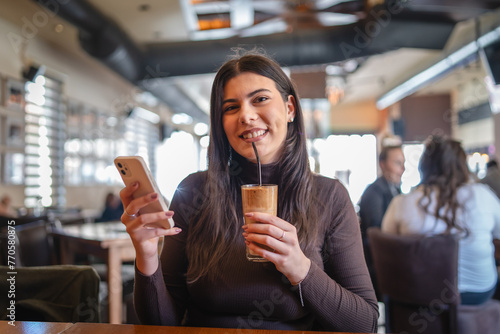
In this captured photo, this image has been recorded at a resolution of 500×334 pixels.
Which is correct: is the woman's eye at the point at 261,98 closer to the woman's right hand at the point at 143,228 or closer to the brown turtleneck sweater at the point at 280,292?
the brown turtleneck sweater at the point at 280,292

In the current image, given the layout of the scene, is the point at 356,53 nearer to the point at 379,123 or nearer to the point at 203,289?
the point at 203,289

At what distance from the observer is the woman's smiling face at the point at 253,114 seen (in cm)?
119

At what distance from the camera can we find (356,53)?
17.0ft

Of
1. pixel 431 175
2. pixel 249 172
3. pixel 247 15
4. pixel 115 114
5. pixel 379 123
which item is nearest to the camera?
pixel 249 172

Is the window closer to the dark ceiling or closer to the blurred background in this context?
the blurred background

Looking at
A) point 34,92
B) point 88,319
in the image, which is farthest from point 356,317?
point 34,92

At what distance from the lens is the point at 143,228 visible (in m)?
1.01

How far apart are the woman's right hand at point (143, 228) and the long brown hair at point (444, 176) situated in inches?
65.4

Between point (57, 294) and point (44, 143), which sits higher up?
point (44, 143)

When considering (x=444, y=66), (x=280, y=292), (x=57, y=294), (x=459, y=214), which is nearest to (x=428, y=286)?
(x=459, y=214)

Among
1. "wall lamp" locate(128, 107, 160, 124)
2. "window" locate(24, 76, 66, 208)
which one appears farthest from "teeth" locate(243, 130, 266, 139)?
"wall lamp" locate(128, 107, 160, 124)

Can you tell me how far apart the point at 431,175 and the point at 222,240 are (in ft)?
5.01

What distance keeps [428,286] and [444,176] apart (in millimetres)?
625

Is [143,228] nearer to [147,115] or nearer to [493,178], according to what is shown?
[493,178]
